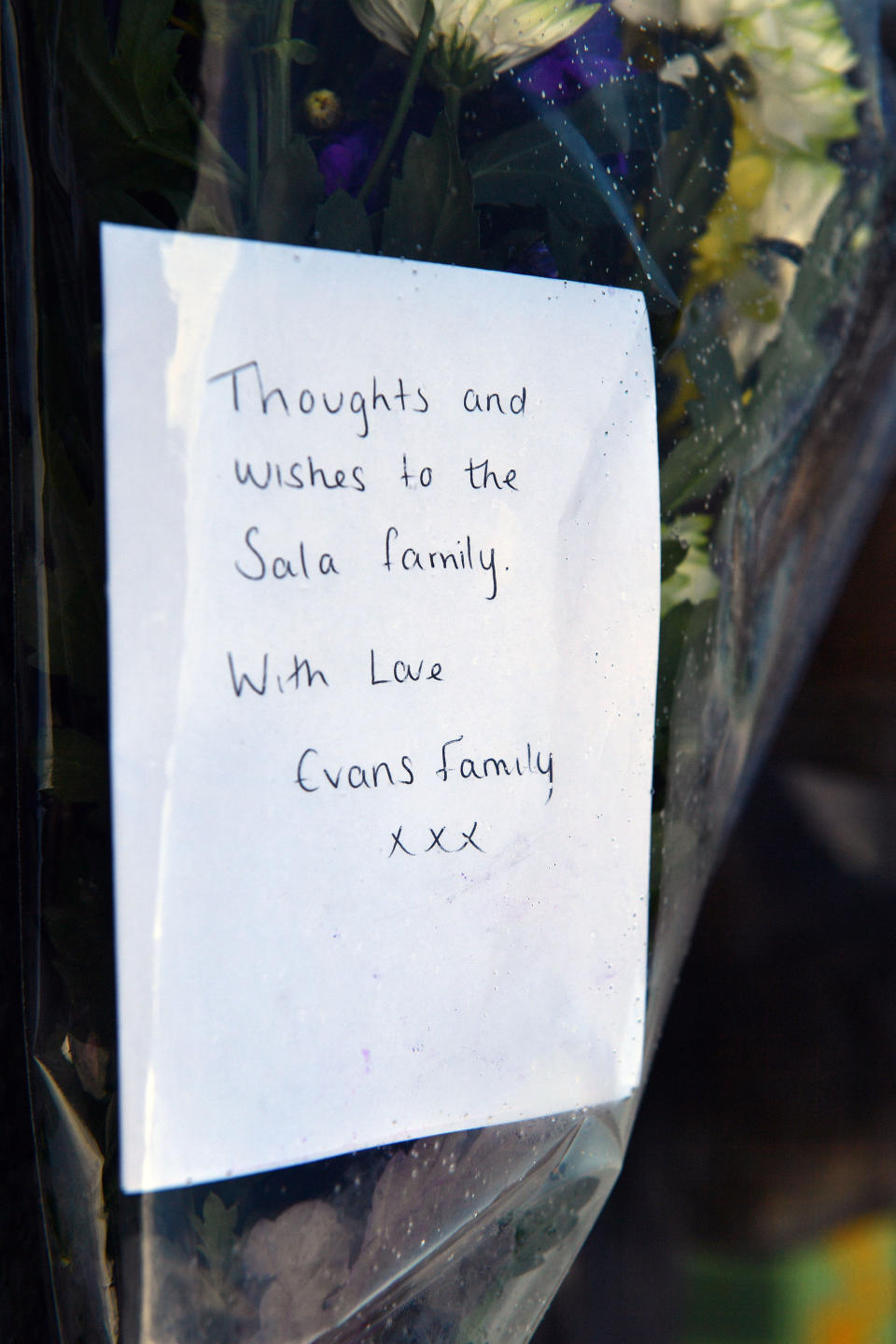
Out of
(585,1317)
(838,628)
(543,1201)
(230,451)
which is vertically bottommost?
(585,1317)

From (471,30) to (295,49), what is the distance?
0.19 feet

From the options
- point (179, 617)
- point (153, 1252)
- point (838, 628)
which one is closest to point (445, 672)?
point (179, 617)

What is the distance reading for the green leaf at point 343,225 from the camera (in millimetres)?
251

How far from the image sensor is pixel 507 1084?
11.8 inches

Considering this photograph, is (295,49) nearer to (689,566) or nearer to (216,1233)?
(689,566)

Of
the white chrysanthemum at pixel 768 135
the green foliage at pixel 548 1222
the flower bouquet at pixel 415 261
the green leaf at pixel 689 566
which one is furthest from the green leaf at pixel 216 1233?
the white chrysanthemum at pixel 768 135

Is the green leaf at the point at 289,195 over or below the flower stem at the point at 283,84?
below

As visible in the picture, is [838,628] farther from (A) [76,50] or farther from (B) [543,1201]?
(A) [76,50]

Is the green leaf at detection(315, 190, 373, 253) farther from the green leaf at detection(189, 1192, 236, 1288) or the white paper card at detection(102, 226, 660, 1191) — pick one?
the green leaf at detection(189, 1192, 236, 1288)

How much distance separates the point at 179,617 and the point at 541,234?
0.17m

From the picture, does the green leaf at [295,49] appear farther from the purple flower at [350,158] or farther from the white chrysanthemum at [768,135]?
the white chrysanthemum at [768,135]

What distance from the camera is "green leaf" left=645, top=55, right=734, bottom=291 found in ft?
1.04

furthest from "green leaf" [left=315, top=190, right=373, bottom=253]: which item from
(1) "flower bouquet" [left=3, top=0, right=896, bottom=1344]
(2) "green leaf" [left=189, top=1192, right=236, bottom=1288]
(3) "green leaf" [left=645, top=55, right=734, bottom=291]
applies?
(2) "green leaf" [left=189, top=1192, right=236, bottom=1288]

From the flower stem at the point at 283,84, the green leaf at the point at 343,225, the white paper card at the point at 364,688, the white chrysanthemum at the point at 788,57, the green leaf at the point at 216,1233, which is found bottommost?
the green leaf at the point at 216,1233
